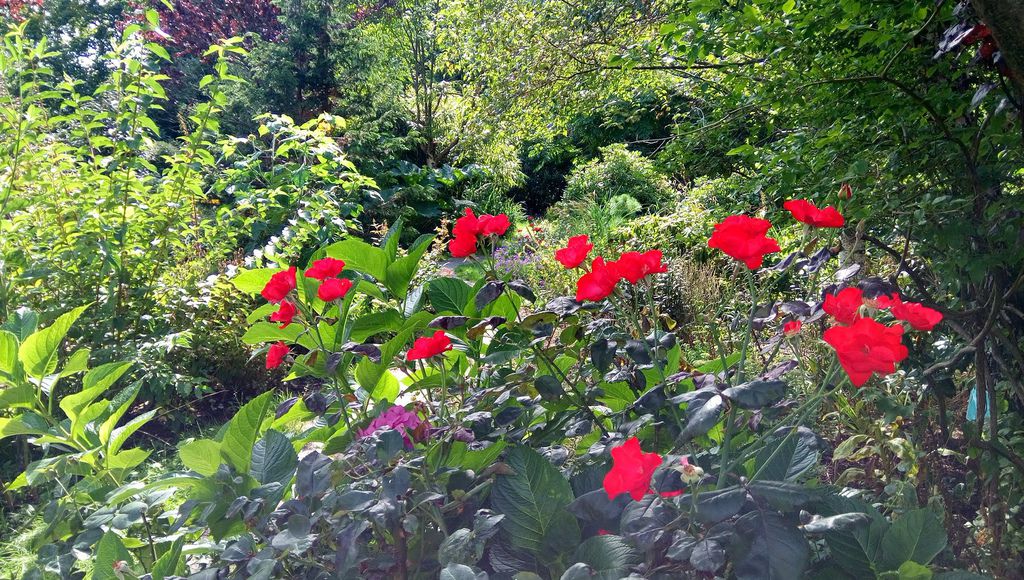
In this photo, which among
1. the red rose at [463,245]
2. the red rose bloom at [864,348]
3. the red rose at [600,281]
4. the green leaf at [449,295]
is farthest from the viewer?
the green leaf at [449,295]

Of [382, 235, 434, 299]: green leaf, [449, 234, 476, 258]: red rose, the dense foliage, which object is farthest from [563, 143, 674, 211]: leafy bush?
[449, 234, 476, 258]: red rose

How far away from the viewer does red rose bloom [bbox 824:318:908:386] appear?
739 mm

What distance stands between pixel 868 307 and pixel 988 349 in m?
1.10

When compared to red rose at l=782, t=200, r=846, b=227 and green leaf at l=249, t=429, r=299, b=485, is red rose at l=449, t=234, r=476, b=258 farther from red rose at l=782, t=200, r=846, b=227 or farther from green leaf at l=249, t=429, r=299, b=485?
red rose at l=782, t=200, r=846, b=227

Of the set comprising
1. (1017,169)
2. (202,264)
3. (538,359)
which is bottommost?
(202,264)

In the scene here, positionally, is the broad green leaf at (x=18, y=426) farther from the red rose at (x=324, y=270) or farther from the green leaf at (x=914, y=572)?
the green leaf at (x=914, y=572)

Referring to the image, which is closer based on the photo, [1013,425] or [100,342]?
[1013,425]

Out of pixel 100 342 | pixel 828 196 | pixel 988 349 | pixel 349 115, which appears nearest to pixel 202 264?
pixel 100 342

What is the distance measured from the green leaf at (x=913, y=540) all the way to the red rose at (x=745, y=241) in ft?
1.23

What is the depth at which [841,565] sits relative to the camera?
84 cm

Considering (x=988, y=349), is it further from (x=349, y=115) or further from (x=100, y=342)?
(x=349, y=115)

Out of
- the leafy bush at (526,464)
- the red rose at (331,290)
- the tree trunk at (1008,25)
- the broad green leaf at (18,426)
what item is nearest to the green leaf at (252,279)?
the leafy bush at (526,464)

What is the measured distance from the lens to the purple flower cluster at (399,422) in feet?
3.90

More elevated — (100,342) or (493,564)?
(493,564)
